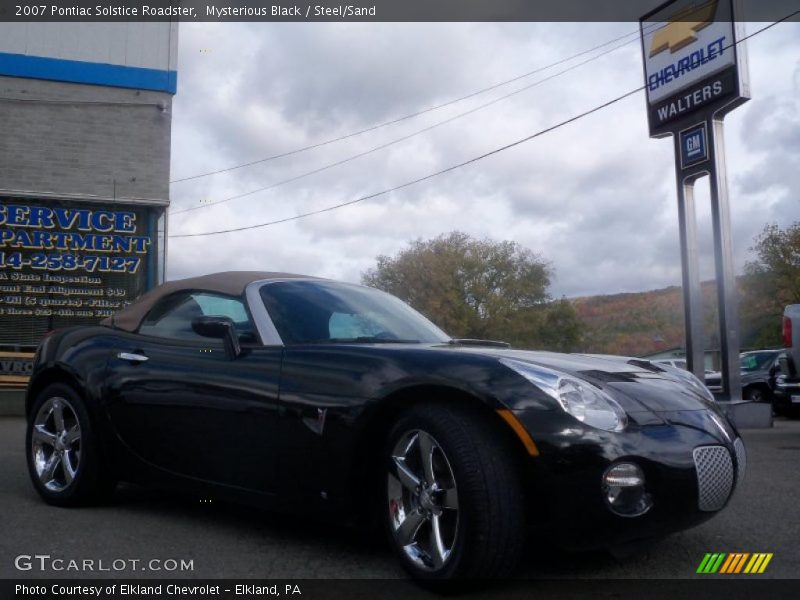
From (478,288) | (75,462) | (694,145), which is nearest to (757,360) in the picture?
(694,145)

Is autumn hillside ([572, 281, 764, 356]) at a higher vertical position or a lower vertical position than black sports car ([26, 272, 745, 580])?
higher

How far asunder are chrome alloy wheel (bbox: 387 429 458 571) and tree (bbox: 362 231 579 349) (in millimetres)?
44784

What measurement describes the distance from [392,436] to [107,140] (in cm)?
1410

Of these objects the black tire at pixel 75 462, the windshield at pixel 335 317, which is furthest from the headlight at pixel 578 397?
the black tire at pixel 75 462

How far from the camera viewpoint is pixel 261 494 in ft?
11.9

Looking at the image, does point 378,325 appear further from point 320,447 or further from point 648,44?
point 648,44

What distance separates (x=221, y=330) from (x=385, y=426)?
964 millimetres

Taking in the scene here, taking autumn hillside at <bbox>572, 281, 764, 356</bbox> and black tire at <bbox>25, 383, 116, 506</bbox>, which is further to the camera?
autumn hillside at <bbox>572, 281, 764, 356</bbox>

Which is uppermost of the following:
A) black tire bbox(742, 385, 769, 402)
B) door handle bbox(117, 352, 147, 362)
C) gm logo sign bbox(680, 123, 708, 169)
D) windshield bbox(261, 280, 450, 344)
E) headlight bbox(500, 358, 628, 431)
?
gm logo sign bbox(680, 123, 708, 169)

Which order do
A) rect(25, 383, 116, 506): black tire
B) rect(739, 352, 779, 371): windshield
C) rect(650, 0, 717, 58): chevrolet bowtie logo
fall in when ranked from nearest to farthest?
rect(25, 383, 116, 506): black tire → rect(650, 0, 717, 58): chevrolet bowtie logo → rect(739, 352, 779, 371): windshield

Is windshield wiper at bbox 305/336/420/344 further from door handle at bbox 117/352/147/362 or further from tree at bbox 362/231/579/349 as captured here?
tree at bbox 362/231/579/349

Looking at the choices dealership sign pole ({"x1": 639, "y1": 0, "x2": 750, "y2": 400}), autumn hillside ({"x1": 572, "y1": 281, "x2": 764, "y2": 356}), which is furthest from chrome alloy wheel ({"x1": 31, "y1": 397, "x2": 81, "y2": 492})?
autumn hillside ({"x1": 572, "y1": 281, "x2": 764, "y2": 356})

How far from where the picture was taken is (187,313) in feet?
14.6

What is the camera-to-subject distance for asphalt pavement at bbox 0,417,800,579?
3.33 meters
